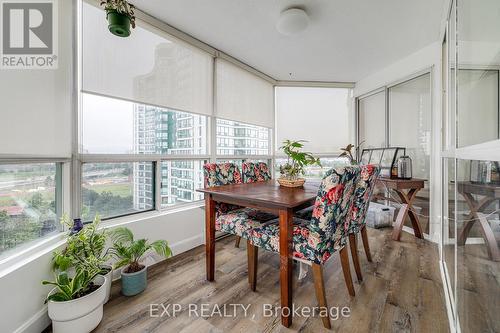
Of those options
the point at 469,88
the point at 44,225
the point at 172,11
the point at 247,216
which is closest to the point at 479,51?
the point at 469,88

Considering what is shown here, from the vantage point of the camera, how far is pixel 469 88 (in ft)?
4.17

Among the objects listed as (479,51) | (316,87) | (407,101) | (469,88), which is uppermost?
(316,87)

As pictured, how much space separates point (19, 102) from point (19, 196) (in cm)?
56

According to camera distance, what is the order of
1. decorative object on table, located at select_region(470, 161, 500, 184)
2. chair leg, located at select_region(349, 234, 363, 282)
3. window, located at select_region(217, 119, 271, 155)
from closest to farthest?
decorative object on table, located at select_region(470, 161, 500, 184) < chair leg, located at select_region(349, 234, 363, 282) < window, located at select_region(217, 119, 271, 155)

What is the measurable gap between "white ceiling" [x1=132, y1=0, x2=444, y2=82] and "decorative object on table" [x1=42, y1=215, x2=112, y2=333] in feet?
6.90

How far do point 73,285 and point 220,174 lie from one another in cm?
136

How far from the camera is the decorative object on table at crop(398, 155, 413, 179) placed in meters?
2.93

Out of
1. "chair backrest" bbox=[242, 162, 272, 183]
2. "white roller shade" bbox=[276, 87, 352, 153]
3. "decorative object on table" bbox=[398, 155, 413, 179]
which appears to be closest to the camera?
"chair backrest" bbox=[242, 162, 272, 183]

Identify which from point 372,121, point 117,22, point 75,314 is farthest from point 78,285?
point 372,121

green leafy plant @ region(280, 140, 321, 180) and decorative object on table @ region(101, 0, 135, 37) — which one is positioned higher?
decorative object on table @ region(101, 0, 135, 37)

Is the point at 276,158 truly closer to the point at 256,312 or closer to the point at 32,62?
the point at 256,312

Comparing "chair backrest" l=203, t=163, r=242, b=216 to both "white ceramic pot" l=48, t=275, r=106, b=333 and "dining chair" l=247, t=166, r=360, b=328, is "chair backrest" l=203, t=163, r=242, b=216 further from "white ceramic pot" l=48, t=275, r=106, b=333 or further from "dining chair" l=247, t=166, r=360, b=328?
"white ceramic pot" l=48, t=275, r=106, b=333

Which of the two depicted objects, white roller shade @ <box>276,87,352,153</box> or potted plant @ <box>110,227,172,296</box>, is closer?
potted plant @ <box>110,227,172,296</box>

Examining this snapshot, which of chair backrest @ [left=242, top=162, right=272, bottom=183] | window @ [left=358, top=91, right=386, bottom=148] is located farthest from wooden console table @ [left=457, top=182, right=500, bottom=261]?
window @ [left=358, top=91, right=386, bottom=148]
